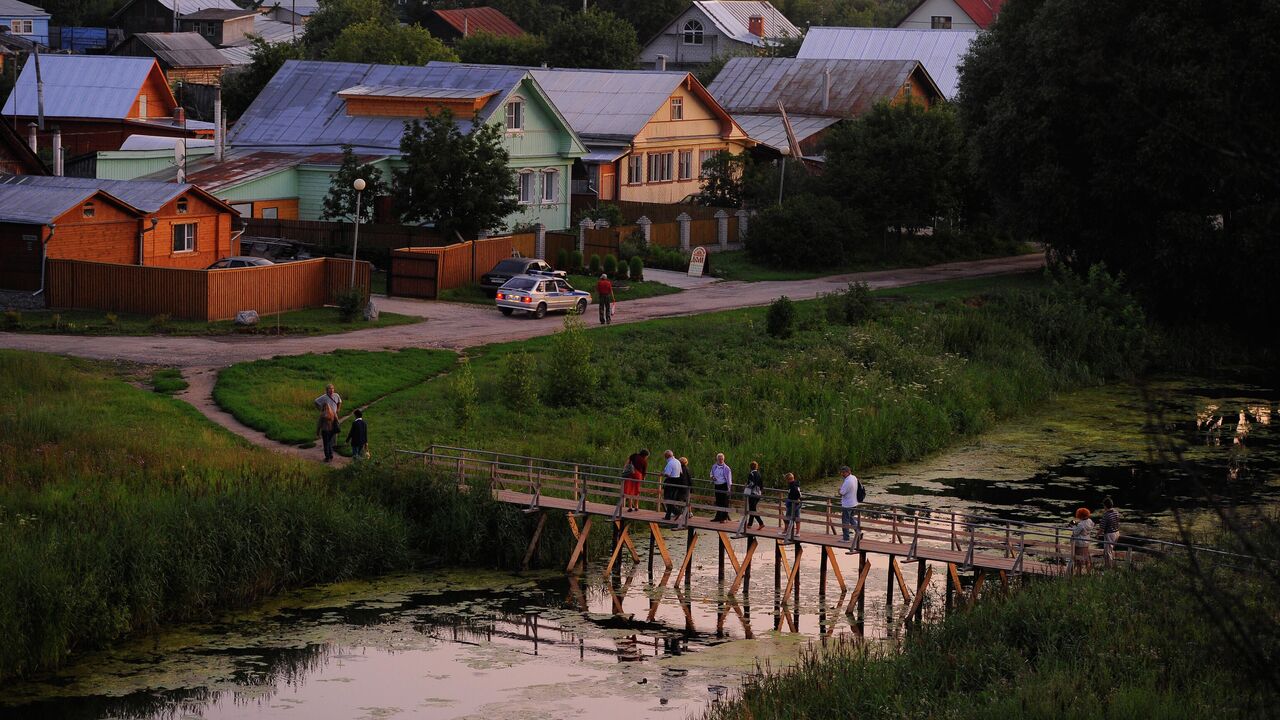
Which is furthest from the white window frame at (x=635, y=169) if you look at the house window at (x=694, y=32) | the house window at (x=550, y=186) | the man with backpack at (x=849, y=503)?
the house window at (x=694, y=32)

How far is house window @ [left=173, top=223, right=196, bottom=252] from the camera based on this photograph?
53562mm

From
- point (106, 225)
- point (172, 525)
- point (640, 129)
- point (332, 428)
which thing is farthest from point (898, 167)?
point (172, 525)

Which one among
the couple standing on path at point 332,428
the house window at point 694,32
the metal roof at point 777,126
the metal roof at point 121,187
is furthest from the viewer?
the house window at point 694,32

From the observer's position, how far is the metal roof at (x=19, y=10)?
119062 millimetres

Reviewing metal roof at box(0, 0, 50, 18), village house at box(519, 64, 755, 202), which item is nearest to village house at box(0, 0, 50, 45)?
metal roof at box(0, 0, 50, 18)

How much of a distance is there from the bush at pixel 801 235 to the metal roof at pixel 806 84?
1994cm

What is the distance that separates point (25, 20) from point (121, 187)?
247 feet

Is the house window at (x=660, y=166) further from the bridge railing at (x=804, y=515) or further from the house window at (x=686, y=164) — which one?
the bridge railing at (x=804, y=515)

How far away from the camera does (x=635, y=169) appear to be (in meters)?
76.2

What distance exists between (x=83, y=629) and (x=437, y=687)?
19.0 feet

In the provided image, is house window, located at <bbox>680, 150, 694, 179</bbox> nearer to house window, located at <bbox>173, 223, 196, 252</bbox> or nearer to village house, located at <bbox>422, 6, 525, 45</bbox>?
house window, located at <bbox>173, 223, 196, 252</bbox>

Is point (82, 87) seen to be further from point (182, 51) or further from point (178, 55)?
point (182, 51)

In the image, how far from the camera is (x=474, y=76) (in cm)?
6844

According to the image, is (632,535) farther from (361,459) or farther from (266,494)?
(266,494)
